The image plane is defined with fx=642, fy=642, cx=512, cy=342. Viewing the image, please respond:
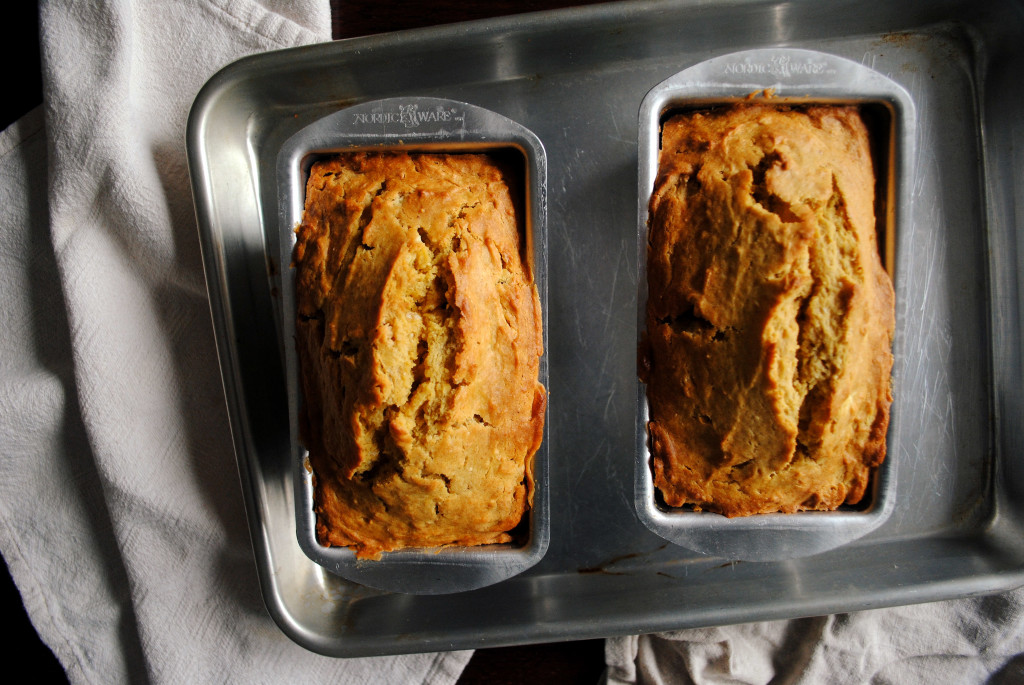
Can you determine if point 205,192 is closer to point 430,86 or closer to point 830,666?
point 430,86

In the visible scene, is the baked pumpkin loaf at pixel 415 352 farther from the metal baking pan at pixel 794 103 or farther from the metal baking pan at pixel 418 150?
the metal baking pan at pixel 794 103

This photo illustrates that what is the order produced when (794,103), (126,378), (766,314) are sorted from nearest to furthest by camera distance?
Answer: (766,314) < (794,103) < (126,378)

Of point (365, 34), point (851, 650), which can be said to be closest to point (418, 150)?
point (365, 34)

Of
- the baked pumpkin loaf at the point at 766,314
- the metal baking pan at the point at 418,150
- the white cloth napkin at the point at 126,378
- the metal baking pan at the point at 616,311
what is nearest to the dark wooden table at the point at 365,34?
the white cloth napkin at the point at 126,378

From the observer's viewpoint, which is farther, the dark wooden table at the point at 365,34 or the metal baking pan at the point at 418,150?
the dark wooden table at the point at 365,34

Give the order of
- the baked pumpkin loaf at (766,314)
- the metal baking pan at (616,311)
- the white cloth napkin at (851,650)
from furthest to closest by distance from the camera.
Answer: the white cloth napkin at (851,650) → the metal baking pan at (616,311) → the baked pumpkin loaf at (766,314)

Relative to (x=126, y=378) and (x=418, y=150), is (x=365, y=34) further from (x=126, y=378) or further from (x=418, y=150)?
(x=126, y=378)
